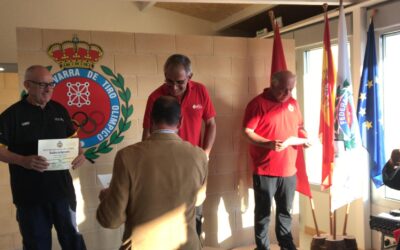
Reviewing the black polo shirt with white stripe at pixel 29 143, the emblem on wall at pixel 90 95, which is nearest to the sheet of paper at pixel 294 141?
the emblem on wall at pixel 90 95

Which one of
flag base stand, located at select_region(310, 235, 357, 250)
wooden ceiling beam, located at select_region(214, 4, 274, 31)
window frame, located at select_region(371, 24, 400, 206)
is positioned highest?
wooden ceiling beam, located at select_region(214, 4, 274, 31)

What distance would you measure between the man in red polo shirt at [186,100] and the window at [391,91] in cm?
194

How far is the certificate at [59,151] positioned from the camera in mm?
2221

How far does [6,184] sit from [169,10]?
3.26 metres

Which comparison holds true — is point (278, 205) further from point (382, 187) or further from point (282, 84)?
point (382, 187)

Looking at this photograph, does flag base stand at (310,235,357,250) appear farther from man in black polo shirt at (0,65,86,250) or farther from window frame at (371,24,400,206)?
man in black polo shirt at (0,65,86,250)

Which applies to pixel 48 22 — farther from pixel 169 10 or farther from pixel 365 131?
pixel 365 131

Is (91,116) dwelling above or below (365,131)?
above

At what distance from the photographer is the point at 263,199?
2.99m

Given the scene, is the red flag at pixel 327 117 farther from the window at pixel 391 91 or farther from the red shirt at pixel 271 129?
the window at pixel 391 91

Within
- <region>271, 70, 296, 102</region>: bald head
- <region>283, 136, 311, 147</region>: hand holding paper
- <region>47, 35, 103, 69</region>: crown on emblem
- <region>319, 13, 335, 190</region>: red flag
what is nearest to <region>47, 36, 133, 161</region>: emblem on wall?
<region>47, 35, 103, 69</region>: crown on emblem

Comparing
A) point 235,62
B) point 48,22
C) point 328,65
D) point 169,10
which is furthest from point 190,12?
point 328,65

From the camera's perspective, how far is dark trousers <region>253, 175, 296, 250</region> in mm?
2973

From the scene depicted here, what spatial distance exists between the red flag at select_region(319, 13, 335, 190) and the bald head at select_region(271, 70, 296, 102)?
21.0 inches
